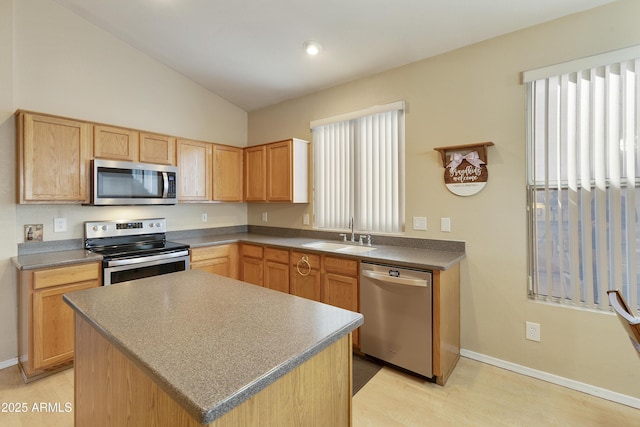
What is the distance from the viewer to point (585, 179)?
6.96 feet

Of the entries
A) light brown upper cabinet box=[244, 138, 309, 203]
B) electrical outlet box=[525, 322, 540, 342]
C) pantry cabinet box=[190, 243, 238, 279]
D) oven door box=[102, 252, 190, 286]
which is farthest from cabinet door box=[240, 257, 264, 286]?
electrical outlet box=[525, 322, 540, 342]

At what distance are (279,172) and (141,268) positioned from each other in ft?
5.83

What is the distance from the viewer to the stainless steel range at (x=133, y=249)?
266 cm

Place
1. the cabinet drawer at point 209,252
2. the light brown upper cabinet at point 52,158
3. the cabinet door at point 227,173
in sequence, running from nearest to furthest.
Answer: the light brown upper cabinet at point 52,158
the cabinet drawer at point 209,252
the cabinet door at point 227,173

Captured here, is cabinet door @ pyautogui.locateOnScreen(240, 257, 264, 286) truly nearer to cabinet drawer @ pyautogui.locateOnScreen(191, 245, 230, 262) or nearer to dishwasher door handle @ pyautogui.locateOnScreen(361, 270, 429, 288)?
cabinet drawer @ pyautogui.locateOnScreen(191, 245, 230, 262)

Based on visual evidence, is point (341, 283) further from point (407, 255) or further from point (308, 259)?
point (407, 255)

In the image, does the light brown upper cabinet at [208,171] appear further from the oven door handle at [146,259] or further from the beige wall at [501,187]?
the beige wall at [501,187]

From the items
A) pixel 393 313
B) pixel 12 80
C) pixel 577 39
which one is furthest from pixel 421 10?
pixel 12 80

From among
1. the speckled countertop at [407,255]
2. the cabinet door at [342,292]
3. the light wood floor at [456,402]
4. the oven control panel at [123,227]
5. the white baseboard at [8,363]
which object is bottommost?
the light wood floor at [456,402]

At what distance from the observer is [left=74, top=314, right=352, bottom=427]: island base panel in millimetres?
876

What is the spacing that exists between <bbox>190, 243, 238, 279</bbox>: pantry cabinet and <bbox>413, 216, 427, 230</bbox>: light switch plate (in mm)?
2114

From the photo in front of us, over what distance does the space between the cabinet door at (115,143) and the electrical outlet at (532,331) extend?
12.6ft

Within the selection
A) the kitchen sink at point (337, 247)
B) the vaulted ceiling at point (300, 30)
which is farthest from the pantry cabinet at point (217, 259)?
the vaulted ceiling at point (300, 30)

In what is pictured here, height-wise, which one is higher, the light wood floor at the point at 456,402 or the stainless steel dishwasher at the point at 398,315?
the stainless steel dishwasher at the point at 398,315
